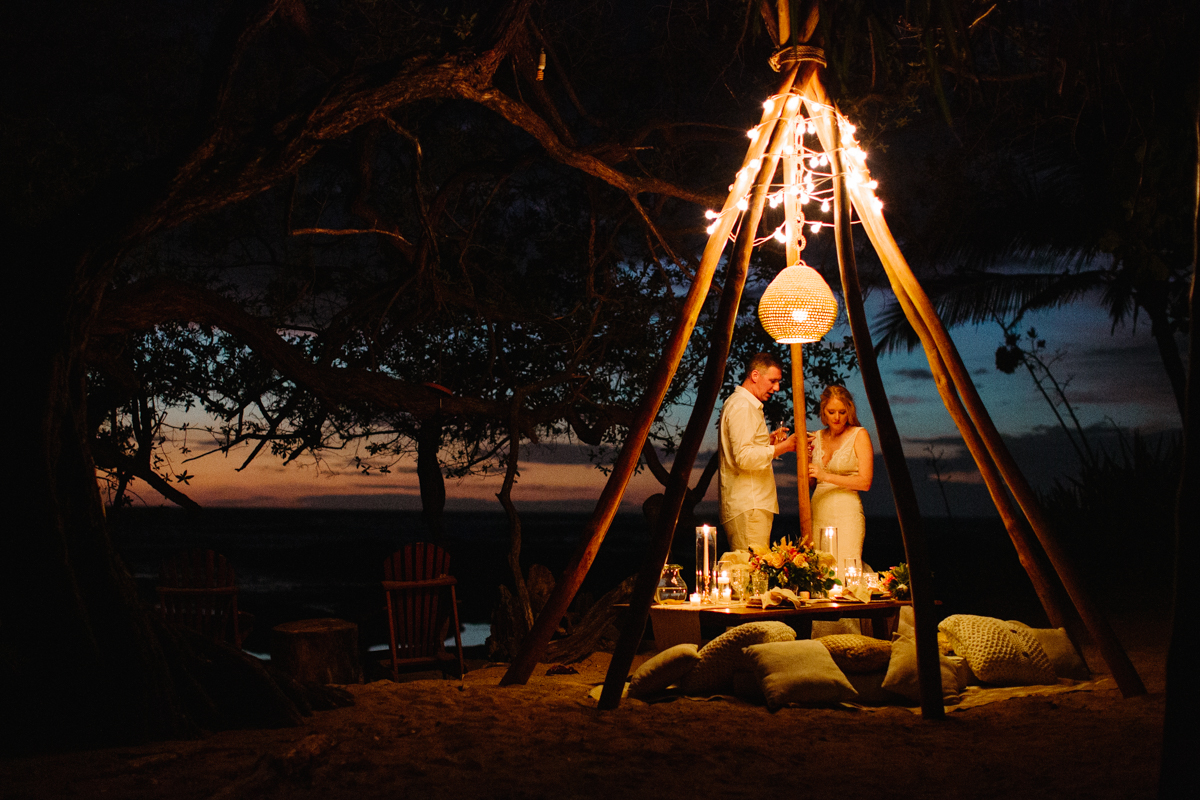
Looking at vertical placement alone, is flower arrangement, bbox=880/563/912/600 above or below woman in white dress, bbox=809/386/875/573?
below

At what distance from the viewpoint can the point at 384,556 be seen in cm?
3378

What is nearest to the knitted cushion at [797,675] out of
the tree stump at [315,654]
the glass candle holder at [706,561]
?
the glass candle holder at [706,561]

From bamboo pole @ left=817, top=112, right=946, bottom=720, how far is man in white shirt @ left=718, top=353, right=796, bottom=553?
100 cm

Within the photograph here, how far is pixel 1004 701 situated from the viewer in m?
4.57

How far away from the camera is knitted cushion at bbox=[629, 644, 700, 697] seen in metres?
4.87

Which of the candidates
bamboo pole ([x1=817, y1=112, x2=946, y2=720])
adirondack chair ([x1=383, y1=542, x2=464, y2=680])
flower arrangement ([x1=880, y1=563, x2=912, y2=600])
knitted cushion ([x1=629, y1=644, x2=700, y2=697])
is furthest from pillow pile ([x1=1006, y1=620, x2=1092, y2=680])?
adirondack chair ([x1=383, y1=542, x2=464, y2=680])

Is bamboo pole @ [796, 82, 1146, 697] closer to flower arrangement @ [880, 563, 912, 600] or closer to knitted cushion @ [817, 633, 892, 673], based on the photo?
flower arrangement @ [880, 563, 912, 600]

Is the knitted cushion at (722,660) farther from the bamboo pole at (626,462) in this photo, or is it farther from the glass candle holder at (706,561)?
the bamboo pole at (626,462)

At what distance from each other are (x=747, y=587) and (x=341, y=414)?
4821 mm

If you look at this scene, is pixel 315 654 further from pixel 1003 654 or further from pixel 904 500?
pixel 1003 654

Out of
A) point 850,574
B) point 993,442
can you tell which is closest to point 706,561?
point 850,574

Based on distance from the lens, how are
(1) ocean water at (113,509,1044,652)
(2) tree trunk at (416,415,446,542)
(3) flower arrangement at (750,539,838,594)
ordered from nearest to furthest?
(3) flower arrangement at (750,539,838,594)
(2) tree trunk at (416,415,446,542)
(1) ocean water at (113,509,1044,652)

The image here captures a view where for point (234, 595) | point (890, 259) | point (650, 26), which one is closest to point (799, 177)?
point (890, 259)

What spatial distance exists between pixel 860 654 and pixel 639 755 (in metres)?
1.93
